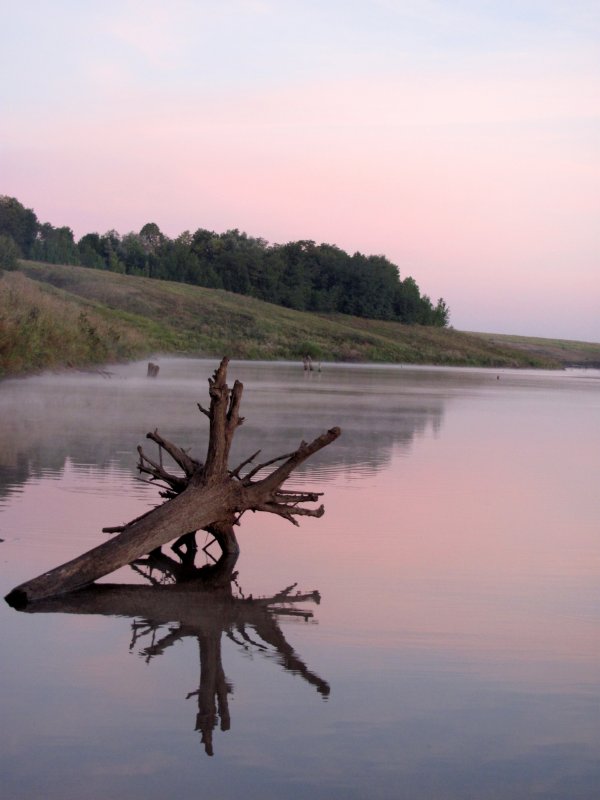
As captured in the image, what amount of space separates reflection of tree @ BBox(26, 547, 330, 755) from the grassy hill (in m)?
29.3

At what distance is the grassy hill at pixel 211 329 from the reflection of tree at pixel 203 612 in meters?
29.3

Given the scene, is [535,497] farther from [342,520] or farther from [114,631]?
[114,631]

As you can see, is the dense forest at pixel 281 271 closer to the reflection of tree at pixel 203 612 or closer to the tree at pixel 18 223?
the tree at pixel 18 223

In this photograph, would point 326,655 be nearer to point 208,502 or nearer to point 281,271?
point 208,502

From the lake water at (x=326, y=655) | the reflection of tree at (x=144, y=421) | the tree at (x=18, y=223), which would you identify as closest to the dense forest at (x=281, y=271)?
the tree at (x=18, y=223)

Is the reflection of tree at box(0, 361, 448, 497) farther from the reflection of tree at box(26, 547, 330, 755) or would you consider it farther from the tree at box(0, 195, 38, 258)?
the tree at box(0, 195, 38, 258)

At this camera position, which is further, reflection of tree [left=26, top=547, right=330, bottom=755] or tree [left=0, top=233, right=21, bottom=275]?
tree [left=0, top=233, right=21, bottom=275]

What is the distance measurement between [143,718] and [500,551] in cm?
506

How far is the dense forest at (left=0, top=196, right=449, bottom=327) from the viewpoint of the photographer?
11212 centimetres

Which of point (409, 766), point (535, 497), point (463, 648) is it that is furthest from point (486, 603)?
point (535, 497)

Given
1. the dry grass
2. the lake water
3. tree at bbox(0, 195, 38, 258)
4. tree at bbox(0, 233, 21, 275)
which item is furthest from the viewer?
tree at bbox(0, 195, 38, 258)

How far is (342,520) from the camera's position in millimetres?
11070

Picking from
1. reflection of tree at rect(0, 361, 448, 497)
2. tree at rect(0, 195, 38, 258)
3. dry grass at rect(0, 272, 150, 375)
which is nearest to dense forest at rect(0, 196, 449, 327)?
tree at rect(0, 195, 38, 258)

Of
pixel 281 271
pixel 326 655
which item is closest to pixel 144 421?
pixel 326 655
